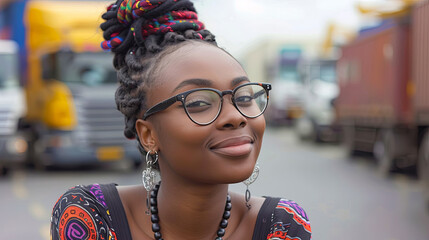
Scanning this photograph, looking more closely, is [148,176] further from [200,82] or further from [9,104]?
[9,104]

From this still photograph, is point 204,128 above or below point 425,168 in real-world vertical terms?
above

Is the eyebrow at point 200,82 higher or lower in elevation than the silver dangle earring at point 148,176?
higher

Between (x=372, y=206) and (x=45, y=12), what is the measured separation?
776 cm

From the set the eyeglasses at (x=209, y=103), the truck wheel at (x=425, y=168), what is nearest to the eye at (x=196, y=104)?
→ the eyeglasses at (x=209, y=103)

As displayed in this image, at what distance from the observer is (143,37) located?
2094mm

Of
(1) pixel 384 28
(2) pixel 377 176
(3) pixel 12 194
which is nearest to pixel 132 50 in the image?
(3) pixel 12 194

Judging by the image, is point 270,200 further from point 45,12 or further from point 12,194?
point 45,12

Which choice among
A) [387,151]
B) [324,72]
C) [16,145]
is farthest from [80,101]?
[324,72]

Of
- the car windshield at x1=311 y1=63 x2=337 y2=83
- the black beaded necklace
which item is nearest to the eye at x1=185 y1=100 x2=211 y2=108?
the black beaded necklace

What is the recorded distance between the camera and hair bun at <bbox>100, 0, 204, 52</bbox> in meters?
2.04

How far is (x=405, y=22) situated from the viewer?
1173 cm

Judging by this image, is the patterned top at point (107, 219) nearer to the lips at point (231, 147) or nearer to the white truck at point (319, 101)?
the lips at point (231, 147)

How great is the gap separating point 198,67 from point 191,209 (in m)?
0.48

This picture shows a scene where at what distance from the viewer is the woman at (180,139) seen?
1.84 m
